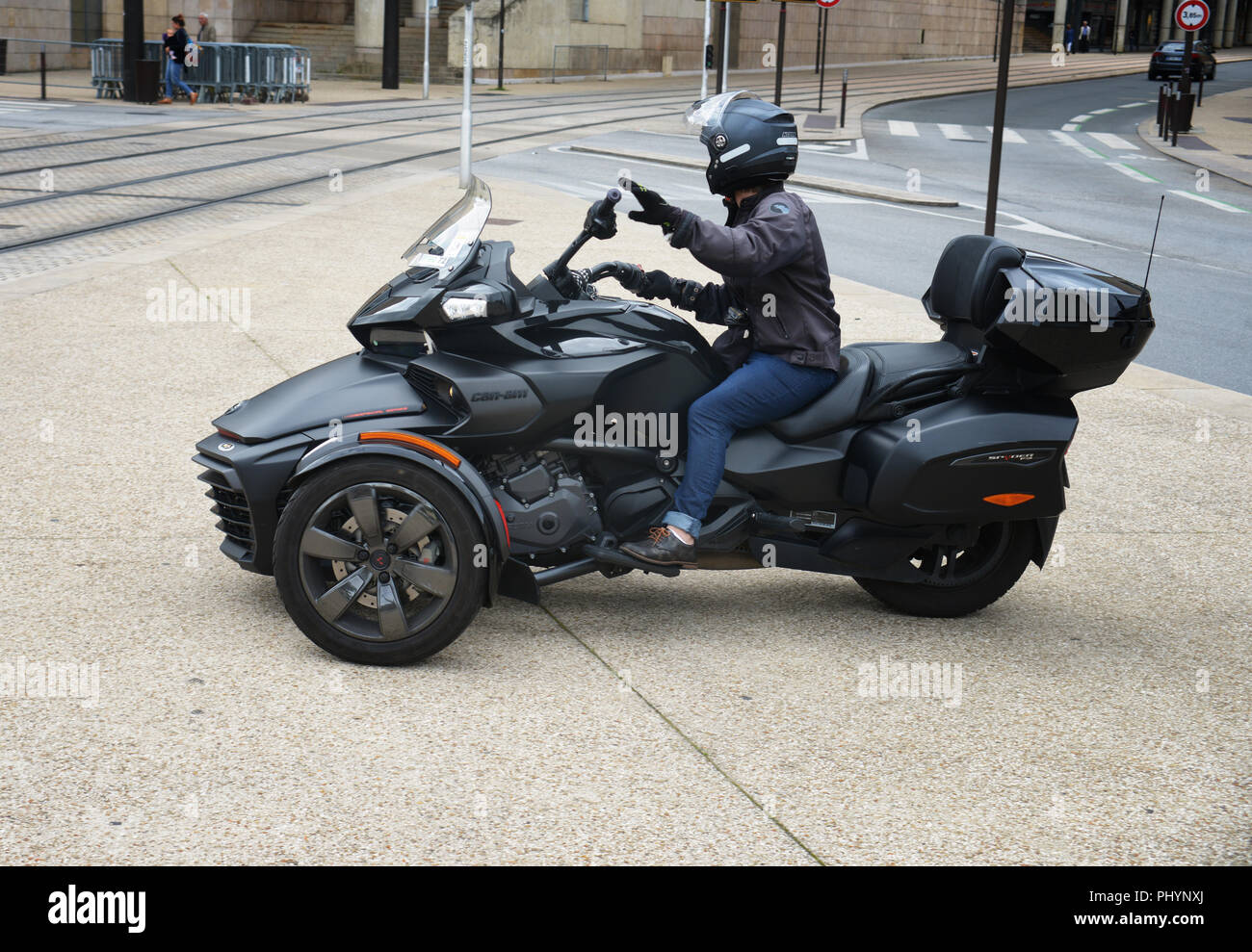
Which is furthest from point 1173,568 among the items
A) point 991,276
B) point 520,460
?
point 520,460

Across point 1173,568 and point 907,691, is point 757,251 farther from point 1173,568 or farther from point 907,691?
point 1173,568

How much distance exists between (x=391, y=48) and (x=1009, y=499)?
36.4m

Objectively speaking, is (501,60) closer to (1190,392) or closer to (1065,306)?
(1190,392)

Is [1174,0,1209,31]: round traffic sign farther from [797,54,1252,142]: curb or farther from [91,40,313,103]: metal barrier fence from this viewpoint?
[91,40,313,103]: metal barrier fence

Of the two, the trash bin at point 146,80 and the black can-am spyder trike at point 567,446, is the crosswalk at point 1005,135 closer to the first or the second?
the trash bin at point 146,80

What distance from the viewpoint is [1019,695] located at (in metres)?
4.19

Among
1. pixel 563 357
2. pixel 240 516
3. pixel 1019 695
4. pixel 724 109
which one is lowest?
pixel 1019 695

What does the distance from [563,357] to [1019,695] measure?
1.71 meters

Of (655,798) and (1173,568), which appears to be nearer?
(655,798)

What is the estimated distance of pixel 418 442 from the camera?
410cm

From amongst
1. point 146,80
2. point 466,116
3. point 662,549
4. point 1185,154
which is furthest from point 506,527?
point 146,80

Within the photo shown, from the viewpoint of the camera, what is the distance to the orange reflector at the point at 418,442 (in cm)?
409
